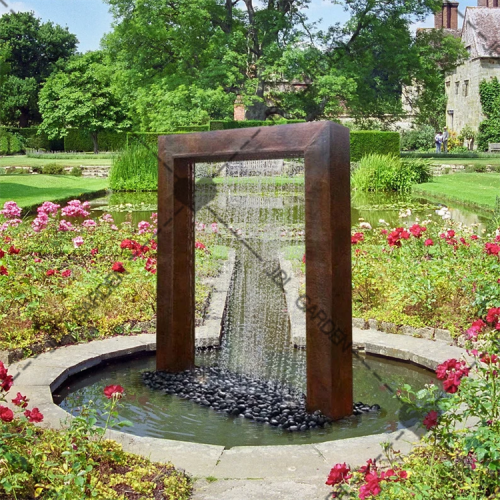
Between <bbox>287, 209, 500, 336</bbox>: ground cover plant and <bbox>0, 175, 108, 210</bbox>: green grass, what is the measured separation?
9.24m

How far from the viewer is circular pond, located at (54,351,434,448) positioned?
3.96 meters

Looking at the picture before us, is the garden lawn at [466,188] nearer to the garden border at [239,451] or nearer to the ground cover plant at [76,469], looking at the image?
the garden border at [239,451]

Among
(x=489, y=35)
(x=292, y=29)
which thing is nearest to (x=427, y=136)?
(x=489, y=35)

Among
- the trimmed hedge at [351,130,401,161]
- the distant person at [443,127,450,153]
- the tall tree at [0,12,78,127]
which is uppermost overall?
the tall tree at [0,12,78,127]

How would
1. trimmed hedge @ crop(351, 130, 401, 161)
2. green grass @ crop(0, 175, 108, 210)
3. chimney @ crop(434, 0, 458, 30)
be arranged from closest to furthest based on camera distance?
green grass @ crop(0, 175, 108, 210), trimmed hedge @ crop(351, 130, 401, 161), chimney @ crop(434, 0, 458, 30)

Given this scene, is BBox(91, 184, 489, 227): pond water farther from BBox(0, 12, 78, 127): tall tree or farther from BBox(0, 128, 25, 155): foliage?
BBox(0, 12, 78, 127): tall tree

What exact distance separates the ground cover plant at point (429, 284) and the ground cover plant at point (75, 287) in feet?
5.10

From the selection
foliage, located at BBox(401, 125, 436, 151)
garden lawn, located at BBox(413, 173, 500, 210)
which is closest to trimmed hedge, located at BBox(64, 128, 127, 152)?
foliage, located at BBox(401, 125, 436, 151)

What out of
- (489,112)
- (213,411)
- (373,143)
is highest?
(489,112)

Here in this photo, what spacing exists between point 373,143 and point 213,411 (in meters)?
22.2

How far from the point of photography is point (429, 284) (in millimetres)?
5914

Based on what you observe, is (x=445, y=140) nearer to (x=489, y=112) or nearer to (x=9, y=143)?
(x=489, y=112)

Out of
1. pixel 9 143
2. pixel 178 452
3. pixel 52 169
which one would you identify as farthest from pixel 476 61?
pixel 178 452

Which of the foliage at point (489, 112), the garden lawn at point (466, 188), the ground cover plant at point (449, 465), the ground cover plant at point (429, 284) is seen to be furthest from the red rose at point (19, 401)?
the foliage at point (489, 112)
